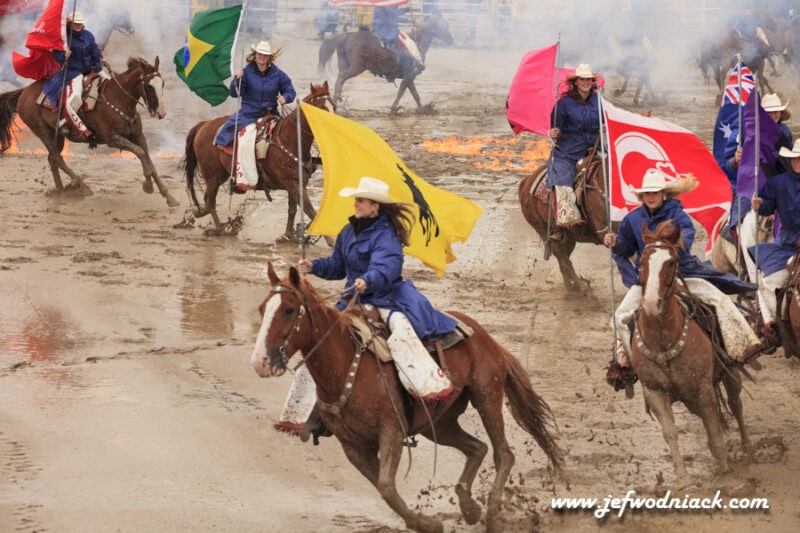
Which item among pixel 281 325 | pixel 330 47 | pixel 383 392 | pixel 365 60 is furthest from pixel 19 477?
pixel 330 47

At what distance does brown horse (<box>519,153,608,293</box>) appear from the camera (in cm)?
1412

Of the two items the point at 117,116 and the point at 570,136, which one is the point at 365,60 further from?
the point at 570,136

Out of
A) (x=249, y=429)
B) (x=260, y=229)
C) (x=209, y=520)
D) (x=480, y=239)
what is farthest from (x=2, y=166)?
(x=209, y=520)

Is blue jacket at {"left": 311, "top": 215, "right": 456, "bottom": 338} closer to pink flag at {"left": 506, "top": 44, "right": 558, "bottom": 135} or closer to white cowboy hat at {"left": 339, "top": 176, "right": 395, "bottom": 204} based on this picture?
white cowboy hat at {"left": 339, "top": 176, "right": 395, "bottom": 204}

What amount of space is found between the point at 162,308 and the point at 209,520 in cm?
555

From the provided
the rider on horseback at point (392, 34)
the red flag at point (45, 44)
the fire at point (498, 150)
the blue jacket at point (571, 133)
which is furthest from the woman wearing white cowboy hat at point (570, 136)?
the rider on horseback at point (392, 34)

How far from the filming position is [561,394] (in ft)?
37.4

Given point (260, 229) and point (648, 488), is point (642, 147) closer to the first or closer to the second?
point (648, 488)

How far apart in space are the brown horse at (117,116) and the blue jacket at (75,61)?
12.4 inches

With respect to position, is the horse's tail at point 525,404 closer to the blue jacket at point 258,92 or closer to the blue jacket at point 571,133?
the blue jacket at point 571,133

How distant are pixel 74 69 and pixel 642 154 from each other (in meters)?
10.2

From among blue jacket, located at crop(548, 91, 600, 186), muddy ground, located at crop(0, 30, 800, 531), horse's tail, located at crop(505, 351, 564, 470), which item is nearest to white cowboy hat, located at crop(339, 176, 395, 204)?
horse's tail, located at crop(505, 351, 564, 470)

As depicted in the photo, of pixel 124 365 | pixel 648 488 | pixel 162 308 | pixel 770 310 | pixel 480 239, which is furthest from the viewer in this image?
pixel 480 239

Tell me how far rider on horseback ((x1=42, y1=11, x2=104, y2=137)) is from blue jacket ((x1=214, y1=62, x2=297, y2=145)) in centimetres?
292
